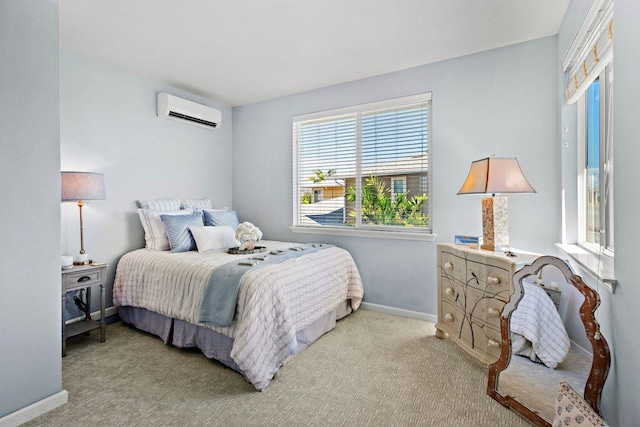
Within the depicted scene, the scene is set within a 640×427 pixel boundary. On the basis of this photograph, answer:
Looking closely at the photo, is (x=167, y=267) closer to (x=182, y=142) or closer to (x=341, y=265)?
(x=341, y=265)

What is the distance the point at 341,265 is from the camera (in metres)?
3.18

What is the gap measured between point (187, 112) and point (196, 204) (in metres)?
1.06

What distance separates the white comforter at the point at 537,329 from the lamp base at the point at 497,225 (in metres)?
0.49

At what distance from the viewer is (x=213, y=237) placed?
10.5 ft

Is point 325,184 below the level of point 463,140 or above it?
below

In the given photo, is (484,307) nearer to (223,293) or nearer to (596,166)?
(596,166)

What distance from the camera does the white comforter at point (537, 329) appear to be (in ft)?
5.92

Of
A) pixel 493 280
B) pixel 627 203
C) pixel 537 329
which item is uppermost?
pixel 627 203

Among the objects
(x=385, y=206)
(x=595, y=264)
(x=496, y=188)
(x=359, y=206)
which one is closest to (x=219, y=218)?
(x=359, y=206)

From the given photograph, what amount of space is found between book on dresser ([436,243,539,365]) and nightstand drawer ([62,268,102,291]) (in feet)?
9.46

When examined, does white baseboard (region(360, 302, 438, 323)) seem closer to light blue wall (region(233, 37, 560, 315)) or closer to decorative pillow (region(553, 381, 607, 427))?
light blue wall (region(233, 37, 560, 315))

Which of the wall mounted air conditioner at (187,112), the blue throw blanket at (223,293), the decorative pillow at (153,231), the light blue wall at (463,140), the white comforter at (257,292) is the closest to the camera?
the white comforter at (257,292)

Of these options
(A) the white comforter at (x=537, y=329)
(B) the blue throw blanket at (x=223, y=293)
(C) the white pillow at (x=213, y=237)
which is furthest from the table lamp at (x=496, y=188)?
(C) the white pillow at (x=213, y=237)

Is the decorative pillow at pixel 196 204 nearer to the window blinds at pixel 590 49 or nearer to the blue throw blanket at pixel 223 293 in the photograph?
the blue throw blanket at pixel 223 293
